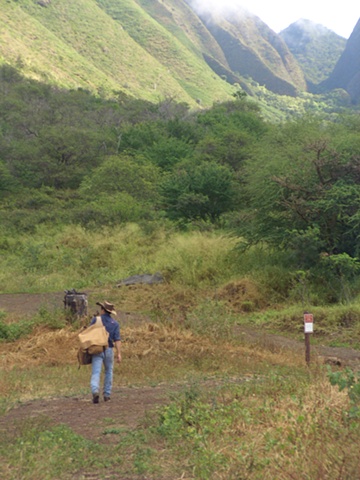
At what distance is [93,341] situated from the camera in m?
7.30

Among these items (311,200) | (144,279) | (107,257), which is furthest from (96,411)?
(107,257)

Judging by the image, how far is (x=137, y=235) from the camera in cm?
2542

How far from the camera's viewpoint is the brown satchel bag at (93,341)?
7.30 m

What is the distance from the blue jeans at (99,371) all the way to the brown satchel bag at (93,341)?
10 centimetres

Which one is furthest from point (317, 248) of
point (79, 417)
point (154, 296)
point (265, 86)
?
point (265, 86)

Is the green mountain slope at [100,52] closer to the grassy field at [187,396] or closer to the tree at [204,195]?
the tree at [204,195]

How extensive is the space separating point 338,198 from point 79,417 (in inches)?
468

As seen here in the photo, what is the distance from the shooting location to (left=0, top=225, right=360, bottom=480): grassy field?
15.1 feet

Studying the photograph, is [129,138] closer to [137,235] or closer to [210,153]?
[210,153]

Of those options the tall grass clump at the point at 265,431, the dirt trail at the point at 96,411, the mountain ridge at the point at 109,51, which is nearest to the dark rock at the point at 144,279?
the dirt trail at the point at 96,411

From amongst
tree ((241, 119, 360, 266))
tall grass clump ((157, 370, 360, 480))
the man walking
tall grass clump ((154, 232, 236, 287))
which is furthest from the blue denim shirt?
tall grass clump ((154, 232, 236, 287))

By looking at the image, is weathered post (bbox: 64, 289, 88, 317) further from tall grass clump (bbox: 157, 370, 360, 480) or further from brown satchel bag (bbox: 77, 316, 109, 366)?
tall grass clump (bbox: 157, 370, 360, 480)

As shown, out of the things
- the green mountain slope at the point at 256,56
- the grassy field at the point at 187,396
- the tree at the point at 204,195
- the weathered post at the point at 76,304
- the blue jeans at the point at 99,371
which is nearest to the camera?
the grassy field at the point at 187,396

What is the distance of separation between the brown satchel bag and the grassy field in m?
0.59
